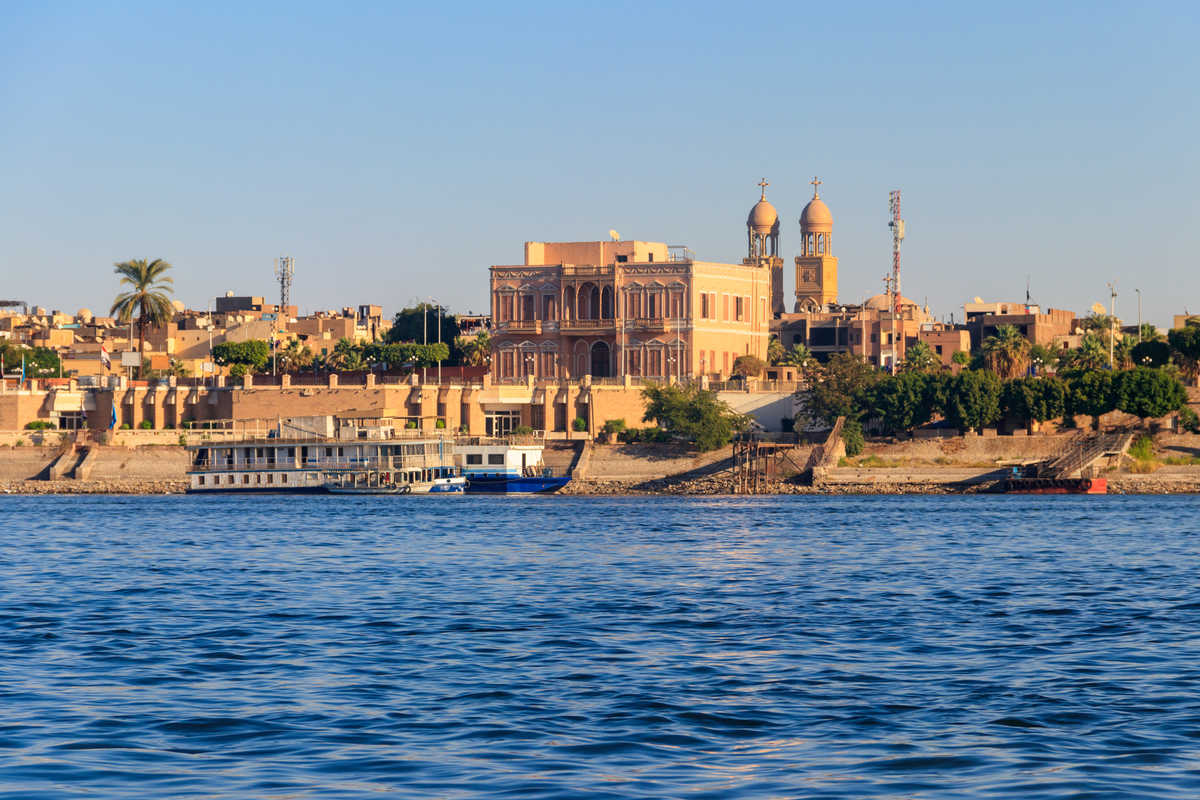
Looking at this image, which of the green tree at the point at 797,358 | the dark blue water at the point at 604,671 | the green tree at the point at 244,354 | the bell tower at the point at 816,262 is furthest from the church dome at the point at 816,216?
the dark blue water at the point at 604,671

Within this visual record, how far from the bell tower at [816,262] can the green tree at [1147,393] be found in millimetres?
61671

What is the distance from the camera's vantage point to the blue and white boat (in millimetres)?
98375

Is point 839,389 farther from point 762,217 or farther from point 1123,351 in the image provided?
point 762,217

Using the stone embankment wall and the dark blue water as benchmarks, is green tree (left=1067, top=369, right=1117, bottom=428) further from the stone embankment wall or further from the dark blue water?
the stone embankment wall

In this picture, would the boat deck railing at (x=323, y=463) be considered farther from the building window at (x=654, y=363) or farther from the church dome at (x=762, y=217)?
the church dome at (x=762, y=217)

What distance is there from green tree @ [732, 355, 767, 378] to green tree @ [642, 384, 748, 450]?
13373mm

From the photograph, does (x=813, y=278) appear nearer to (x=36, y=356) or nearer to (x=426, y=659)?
(x=36, y=356)

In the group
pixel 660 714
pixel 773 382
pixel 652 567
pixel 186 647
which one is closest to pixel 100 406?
pixel 773 382

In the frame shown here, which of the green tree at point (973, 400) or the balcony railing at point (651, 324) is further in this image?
the balcony railing at point (651, 324)

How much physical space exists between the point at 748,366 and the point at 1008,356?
1711cm

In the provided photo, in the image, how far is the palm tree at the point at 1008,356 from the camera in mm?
115750

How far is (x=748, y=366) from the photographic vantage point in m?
119

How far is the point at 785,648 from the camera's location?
27766 millimetres

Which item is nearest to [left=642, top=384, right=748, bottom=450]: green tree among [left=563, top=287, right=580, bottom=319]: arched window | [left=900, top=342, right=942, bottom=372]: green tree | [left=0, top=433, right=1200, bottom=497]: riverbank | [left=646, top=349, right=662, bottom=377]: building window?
[left=0, top=433, right=1200, bottom=497]: riverbank
